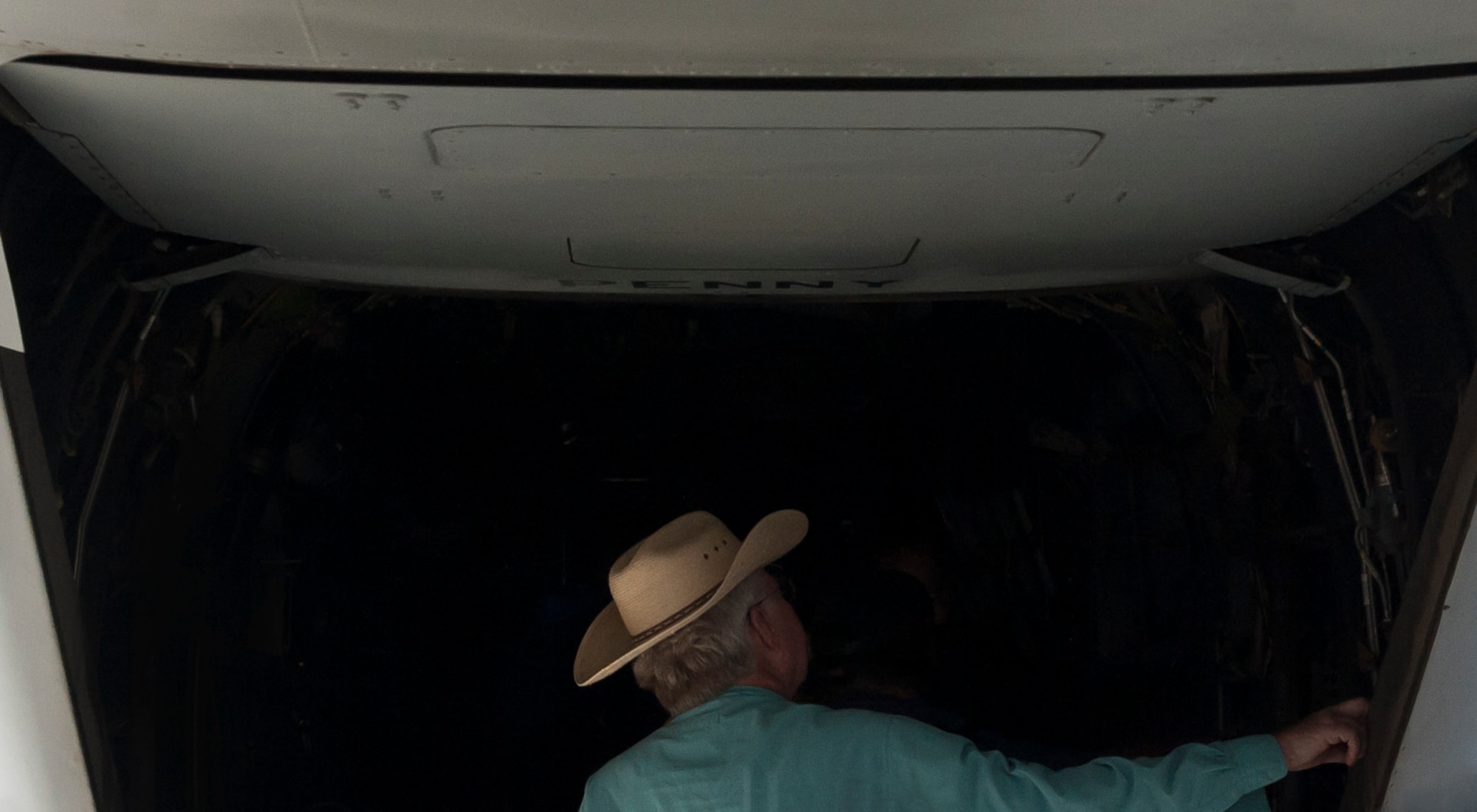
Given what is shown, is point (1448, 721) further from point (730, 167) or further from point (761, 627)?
point (730, 167)

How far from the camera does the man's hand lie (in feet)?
5.98

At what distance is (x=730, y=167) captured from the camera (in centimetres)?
168

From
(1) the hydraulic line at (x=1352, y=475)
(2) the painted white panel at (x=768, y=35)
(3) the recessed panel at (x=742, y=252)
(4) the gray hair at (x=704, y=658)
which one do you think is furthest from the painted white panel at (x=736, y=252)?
(1) the hydraulic line at (x=1352, y=475)

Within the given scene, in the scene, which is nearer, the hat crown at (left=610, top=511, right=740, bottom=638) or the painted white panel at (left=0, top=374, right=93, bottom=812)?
the painted white panel at (left=0, top=374, right=93, bottom=812)

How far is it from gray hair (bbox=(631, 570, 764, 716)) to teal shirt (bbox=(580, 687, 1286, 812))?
0.07m

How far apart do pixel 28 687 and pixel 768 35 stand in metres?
1.52

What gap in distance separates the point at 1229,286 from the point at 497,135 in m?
1.87

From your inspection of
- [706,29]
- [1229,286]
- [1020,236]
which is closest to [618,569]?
[1020,236]

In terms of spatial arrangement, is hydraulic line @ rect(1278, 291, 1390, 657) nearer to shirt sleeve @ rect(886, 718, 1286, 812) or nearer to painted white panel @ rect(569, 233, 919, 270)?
shirt sleeve @ rect(886, 718, 1286, 812)

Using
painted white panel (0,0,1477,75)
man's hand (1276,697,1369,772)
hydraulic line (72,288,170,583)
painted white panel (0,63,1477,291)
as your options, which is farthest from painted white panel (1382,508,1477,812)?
hydraulic line (72,288,170,583)

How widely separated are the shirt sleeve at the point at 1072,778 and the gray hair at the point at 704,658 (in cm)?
37

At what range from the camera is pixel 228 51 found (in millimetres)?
1280

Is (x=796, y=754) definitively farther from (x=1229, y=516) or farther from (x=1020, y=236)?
(x=1229, y=516)

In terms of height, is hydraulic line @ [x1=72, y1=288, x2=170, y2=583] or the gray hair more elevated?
hydraulic line @ [x1=72, y1=288, x2=170, y2=583]
